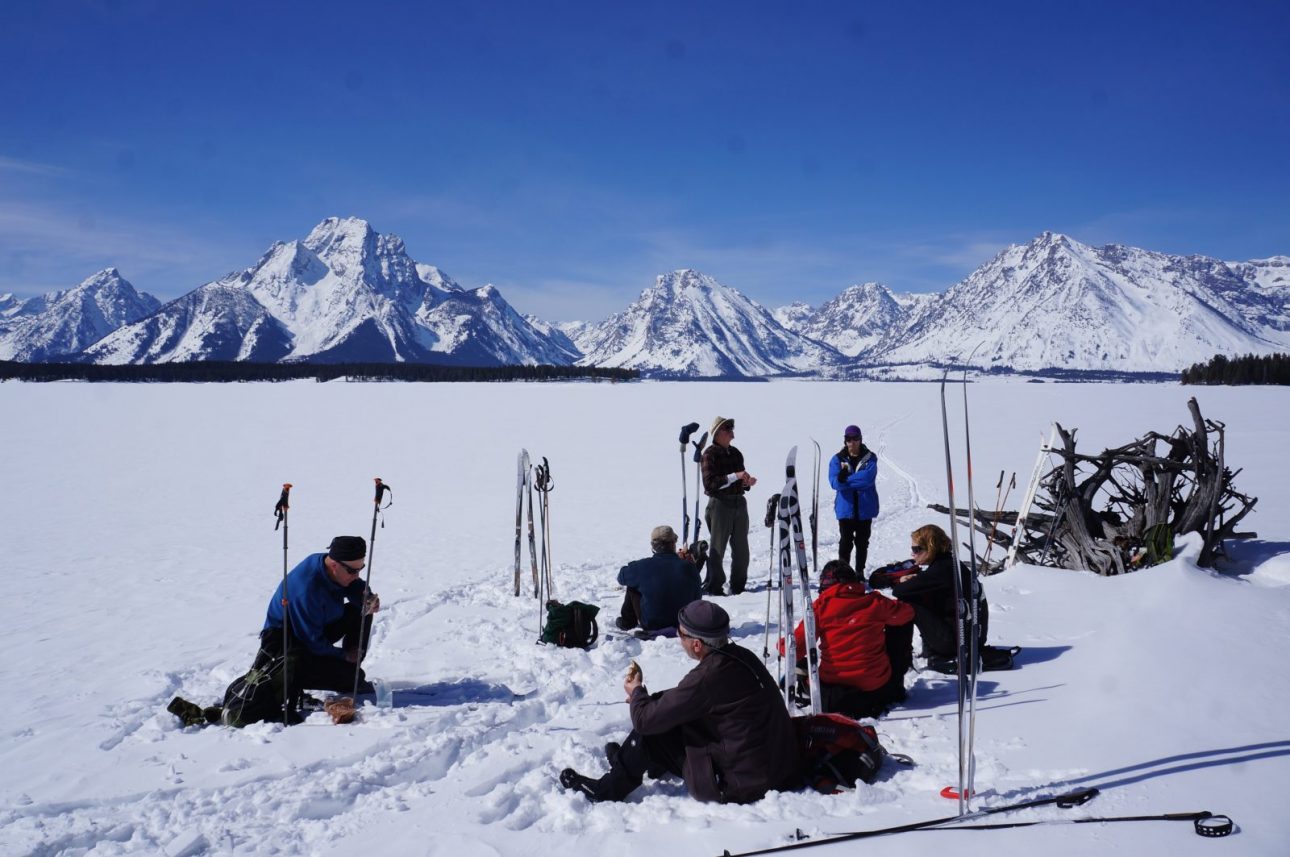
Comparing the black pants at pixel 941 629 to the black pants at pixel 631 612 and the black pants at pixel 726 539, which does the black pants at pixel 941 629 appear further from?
the black pants at pixel 726 539

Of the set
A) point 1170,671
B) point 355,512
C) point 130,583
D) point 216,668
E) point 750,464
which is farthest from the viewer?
point 750,464

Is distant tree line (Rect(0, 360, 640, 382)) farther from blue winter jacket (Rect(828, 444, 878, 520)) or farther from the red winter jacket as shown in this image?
the red winter jacket

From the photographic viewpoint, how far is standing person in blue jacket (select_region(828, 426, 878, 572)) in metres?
8.78

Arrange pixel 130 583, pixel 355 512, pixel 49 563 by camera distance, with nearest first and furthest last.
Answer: pixel 130 583 < pixel 49 563 < pixel 355 512

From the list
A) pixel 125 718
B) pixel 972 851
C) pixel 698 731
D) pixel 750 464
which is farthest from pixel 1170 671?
pixel 750 464

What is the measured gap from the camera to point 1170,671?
538cm

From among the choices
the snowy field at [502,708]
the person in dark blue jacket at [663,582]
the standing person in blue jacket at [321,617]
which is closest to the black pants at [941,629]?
the snowy field at [502,708]

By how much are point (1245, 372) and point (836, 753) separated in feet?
342

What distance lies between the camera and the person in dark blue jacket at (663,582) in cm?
722

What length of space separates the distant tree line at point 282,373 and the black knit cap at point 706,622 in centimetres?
10889

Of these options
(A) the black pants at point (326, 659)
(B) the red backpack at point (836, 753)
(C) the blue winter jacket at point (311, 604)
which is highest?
(C) the blue winter jacket at point (311, 604)

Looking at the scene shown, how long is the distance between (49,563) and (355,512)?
5518mm

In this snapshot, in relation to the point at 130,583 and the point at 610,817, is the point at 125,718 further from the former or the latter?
the point at 130,583

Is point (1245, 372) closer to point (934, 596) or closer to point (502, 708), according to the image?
point (934, 596)
